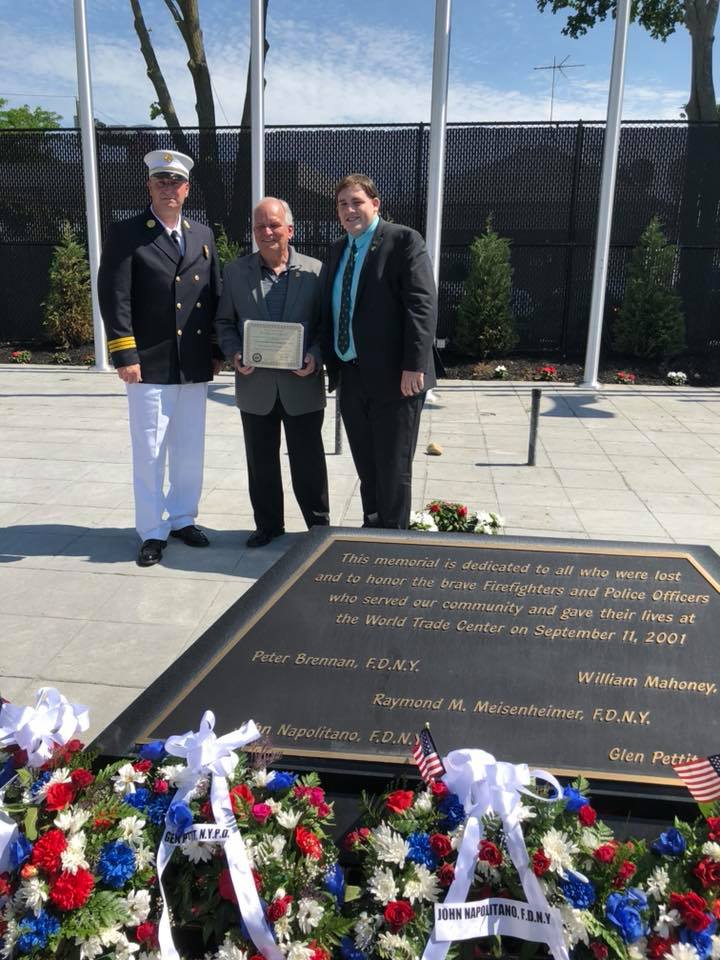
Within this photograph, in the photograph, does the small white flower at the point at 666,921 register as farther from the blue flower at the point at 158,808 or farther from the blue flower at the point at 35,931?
the blue flower at the point at 35,931

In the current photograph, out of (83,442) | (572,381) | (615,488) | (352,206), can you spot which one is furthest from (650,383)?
(352,206)

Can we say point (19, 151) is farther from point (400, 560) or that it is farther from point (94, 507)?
point (400, 560)

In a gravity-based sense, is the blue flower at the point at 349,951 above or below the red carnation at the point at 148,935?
below

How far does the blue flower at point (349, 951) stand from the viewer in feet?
4.88

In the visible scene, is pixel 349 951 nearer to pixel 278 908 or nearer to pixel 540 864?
pixel 278 908

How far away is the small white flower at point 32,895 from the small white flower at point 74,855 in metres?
0.05

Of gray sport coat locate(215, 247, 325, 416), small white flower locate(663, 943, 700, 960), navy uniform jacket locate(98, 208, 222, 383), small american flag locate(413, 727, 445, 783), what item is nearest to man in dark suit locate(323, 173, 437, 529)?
gray sport coat locate(215, 247, 325, 416)

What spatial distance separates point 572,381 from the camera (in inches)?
468

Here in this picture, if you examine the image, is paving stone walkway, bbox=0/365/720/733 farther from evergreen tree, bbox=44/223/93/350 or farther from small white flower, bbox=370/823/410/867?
evergreen tree, bbox=44/223/93/350

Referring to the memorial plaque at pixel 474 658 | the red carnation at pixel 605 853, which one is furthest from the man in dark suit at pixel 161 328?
the red carnation at pixel 605 853

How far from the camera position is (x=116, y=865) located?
1527 millimetres

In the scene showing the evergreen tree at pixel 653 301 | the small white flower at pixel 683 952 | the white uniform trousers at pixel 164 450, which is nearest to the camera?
the small white flower at pixel 683 952

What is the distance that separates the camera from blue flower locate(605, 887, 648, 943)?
1.43m

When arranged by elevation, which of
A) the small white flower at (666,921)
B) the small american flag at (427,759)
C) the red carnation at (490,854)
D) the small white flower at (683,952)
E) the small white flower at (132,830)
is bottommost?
the small white flower at (683,952)
